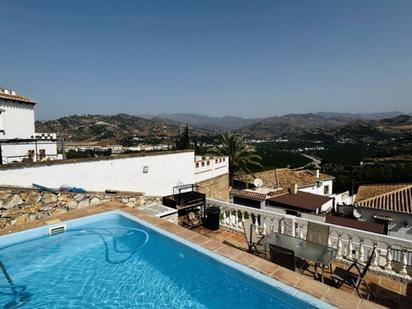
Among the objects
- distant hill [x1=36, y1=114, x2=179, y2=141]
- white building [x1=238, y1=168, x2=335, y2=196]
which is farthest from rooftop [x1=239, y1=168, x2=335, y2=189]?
distant hill [x1=36, y1=114, x2=179, y2=141]

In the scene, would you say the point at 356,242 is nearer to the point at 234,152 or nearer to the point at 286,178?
the point at 234,152

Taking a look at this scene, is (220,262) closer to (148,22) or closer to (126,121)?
(148,22)

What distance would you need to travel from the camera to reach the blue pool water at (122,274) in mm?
3906

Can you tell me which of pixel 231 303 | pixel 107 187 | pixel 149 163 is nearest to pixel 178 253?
pixel 231 303

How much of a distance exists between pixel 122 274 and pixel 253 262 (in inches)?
110

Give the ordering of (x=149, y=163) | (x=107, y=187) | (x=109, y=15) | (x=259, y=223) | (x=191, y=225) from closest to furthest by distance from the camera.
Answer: (x=259, y=223), (x=191, y=225), (x=107, y=187), (x=149, y=163), (x=109, y=15)

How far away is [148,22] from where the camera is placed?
614 inches

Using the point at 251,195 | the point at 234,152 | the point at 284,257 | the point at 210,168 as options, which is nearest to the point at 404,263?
the point at 284,257

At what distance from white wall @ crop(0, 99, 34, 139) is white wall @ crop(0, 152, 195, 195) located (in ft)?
27.5

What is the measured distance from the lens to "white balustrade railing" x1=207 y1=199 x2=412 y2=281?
4.61 metres

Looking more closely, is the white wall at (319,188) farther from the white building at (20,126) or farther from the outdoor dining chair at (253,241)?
the white building at (20,126)

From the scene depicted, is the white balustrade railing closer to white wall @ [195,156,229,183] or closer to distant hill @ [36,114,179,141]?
white wall @ [195,156,229,183]

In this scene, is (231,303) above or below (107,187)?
below

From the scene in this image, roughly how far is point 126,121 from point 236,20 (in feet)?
329
